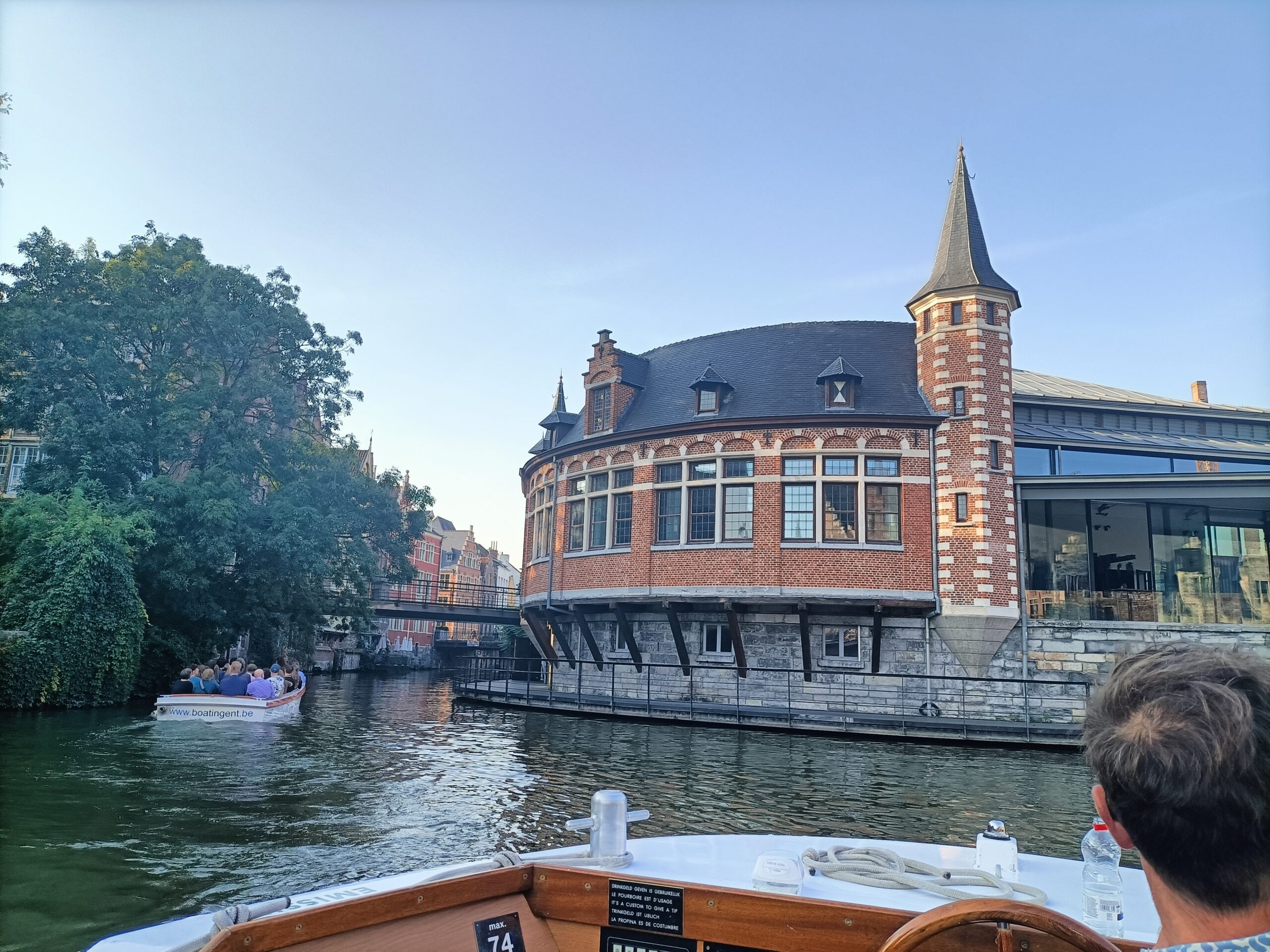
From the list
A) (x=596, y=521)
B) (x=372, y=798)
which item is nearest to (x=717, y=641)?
(x=596, y=521)

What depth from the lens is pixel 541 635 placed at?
2856 centimetres

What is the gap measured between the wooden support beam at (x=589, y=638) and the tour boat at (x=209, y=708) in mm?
9461

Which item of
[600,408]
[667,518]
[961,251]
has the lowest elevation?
[667,518]

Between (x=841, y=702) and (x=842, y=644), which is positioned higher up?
(x=842, y=644)

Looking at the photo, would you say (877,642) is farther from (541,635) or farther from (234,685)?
(234,685)

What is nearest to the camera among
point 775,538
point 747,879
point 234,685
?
point 747,879

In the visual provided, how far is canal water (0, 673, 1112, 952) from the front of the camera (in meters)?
7.27

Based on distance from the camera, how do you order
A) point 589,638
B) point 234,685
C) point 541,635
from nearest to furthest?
point 234,685
point 589,638
point 541,635

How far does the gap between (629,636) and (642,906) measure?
2112 cm

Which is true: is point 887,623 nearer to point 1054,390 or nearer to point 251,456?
point 1054,390

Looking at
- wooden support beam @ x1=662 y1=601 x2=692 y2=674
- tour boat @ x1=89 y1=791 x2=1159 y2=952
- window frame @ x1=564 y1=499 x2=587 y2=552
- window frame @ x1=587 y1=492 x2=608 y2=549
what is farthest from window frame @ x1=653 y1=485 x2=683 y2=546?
tour boat @ x1=89 y1=791 x2=1159 y2=952

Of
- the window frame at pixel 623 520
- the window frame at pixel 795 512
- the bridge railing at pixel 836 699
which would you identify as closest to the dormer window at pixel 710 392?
the window frame at pixel 795 512

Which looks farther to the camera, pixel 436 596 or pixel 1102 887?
pixel 436 596

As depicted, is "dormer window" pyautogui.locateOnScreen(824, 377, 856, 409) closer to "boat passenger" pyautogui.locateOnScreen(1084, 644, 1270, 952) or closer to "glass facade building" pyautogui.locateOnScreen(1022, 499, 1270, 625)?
"glass facade building" pyautogui.locateOnScreen(1022, 499, 1270, 625)
